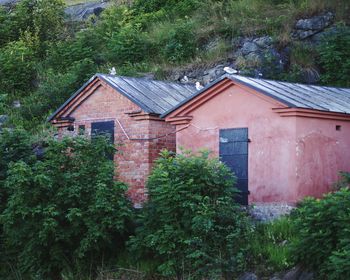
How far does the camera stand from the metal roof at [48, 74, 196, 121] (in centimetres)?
2062

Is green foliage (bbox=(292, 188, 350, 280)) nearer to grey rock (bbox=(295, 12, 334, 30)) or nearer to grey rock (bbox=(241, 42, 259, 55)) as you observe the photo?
grey rock (bbox=(241, 42, 259, 55))

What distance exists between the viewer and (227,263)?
14523 millimetres

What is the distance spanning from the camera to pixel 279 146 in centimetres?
1681

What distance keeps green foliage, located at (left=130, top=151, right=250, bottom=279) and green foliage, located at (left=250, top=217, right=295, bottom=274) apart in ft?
0.90

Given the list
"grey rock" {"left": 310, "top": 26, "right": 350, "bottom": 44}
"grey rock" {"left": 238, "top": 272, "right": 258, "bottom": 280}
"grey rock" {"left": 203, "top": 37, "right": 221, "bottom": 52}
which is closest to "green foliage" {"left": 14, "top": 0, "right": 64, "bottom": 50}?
"grey rock" {"left": 203, "top": 37, "right": 221, "bottom": 52}

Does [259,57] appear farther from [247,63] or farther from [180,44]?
[180,44]

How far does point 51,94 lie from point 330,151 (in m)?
14.7

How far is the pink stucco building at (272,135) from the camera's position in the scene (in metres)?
16.6

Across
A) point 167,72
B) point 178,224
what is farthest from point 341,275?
point 167,72

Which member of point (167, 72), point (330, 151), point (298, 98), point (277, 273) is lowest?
point (277, 273)

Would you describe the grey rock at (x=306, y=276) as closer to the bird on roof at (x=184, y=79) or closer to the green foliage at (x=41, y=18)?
the bird on roof at (x=184, y=79)

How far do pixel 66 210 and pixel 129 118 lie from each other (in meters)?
4.92

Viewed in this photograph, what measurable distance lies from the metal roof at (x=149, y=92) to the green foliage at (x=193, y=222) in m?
4.93

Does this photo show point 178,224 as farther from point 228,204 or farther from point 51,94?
point 51,94
